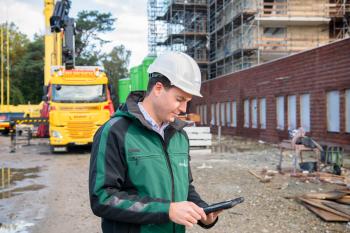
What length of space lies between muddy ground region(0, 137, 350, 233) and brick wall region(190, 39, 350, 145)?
4.33m

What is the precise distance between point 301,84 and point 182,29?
24.2 metres

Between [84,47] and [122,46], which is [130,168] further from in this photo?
[122,46]

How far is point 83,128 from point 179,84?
1404 centimetres

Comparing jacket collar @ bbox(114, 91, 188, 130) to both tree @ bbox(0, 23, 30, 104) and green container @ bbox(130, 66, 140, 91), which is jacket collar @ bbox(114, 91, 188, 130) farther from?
tree @ bbox(0, 23, 30, 104)

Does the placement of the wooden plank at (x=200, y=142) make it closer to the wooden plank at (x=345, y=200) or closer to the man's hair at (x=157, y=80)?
the wooden plank at (x=345, y=200)

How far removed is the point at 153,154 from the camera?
2133mm

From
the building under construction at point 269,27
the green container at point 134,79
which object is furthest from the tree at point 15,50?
the green container at point 134,79

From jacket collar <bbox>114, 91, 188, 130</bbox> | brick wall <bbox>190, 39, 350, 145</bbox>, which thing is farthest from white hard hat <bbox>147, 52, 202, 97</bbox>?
brick wall <bbox>190, 39, 350, 145</bbox>

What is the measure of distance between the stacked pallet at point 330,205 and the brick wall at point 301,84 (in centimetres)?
935

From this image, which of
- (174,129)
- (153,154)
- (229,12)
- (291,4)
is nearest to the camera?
(153,154)

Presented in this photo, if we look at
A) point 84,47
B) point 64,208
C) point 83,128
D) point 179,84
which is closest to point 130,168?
point 179,84

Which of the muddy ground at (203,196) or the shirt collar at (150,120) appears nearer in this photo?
the shirt collar at (150,120)

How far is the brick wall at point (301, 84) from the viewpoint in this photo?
52.6 feet

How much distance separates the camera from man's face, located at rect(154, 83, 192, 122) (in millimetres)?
2176
